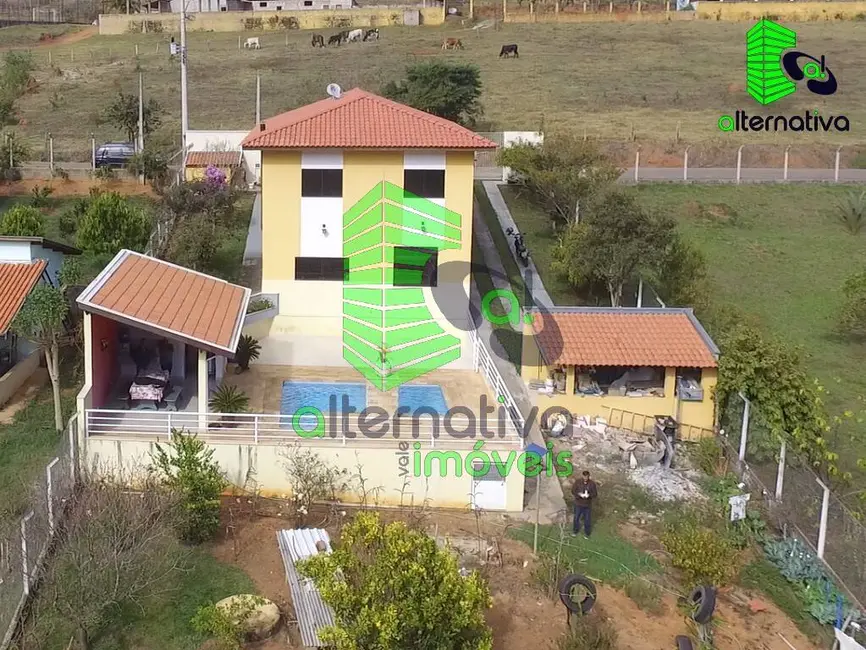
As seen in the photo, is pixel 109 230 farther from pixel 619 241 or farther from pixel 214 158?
pixel 619 241

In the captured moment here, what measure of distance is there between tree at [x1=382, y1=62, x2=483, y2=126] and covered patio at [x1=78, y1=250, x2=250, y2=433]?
21.9 meters

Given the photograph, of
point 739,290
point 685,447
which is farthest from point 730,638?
point 739,290

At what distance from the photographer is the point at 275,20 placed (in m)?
71.0

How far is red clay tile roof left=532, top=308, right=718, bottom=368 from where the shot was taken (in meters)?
18.2

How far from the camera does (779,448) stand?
1456cm

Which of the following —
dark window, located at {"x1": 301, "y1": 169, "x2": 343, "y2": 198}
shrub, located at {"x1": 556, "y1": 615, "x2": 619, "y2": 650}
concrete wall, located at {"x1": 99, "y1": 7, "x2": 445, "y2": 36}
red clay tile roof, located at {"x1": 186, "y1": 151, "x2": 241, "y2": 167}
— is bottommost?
shrub, located at {"x1": 556, "y1": 615, "x2": 619, "y2": 650}

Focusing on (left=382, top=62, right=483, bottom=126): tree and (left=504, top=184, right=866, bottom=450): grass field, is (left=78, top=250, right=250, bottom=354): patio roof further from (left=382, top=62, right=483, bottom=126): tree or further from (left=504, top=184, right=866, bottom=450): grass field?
(left=382, top=62, right=483, bottom=126): tree

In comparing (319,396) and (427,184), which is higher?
(427,184)

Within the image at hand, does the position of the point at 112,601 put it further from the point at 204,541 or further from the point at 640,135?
the point at 640,135

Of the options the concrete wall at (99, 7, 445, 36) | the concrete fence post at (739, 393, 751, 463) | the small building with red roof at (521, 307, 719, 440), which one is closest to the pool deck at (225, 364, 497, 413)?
the small building with red roof at (521, 307, 719, 440)

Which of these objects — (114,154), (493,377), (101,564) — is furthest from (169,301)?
(114,154)

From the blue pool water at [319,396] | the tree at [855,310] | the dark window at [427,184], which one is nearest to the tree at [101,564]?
the blue pool water at [319,396]

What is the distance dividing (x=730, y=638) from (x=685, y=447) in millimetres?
6679

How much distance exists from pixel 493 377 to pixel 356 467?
15.5ft
